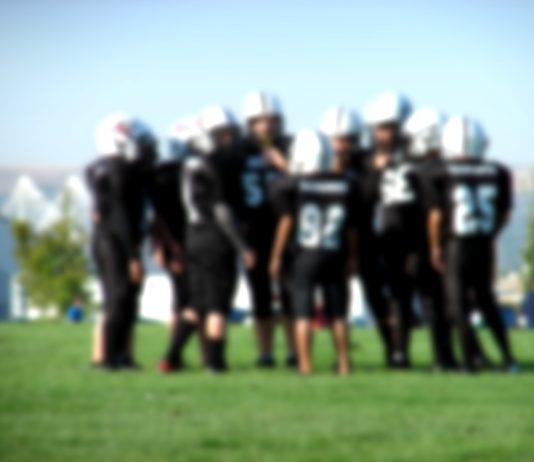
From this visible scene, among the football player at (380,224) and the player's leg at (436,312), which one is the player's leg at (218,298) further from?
the player's leg at (436,312)

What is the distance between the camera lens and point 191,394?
9930 mm

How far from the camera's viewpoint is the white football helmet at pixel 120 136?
12.4m

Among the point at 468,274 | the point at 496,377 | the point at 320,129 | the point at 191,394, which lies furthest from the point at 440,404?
the point at 320,129

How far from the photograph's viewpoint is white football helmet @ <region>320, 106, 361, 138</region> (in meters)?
12.8

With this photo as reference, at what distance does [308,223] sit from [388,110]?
120 cm

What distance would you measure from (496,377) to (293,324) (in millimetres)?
2129

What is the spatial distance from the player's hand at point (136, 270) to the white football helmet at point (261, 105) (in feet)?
5.25

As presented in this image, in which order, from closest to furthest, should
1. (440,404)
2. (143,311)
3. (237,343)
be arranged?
1. (440,404)
2. (237,343)
3. (143,311)

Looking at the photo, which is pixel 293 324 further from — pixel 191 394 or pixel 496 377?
pixel 191 394

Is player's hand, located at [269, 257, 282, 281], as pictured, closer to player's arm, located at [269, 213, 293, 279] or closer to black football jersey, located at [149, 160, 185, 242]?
player's arm, located at [269, 213, 293, 279]

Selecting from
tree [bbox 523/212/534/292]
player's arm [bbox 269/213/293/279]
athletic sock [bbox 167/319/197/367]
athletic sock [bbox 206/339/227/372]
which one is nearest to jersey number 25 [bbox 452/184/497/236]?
player's arm [bbox 269/213/293/279]

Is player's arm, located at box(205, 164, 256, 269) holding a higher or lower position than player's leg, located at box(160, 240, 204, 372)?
higher

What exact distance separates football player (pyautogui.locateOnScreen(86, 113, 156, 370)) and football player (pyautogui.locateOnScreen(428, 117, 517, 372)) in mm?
2259

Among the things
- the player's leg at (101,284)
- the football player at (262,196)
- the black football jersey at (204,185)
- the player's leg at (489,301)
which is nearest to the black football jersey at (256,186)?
the football player at (262,196)
